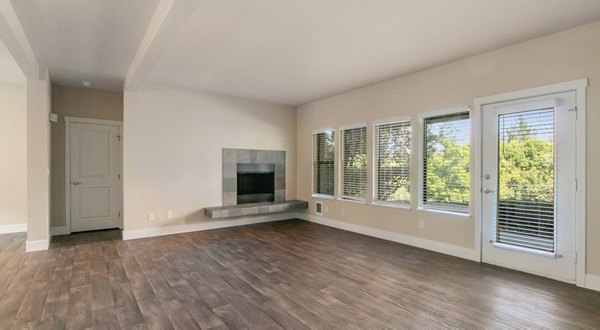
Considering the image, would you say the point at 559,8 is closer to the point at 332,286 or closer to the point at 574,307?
the point at 574,307

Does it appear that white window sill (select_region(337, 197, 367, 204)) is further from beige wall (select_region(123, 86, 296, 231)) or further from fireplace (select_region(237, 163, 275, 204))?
beige wall (select_region(123, 86, 296, 231))

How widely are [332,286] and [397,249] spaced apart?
5.67ft

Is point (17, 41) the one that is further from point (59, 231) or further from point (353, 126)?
point (353, 126)

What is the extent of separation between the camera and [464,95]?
3.99m

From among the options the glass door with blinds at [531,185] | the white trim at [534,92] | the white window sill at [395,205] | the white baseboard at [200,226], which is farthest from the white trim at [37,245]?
the white trim at [534,92]

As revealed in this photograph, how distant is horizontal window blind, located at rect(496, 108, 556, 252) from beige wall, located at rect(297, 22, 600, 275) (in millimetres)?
315

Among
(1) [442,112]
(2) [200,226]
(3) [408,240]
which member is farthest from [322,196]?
(1) [442,112]

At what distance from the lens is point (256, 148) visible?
6426mm

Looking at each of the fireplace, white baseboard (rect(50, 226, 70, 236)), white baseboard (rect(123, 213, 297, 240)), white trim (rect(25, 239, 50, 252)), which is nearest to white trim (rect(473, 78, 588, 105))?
the fireplace

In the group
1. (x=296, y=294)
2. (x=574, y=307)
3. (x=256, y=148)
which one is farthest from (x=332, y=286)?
(x=256, y=148)

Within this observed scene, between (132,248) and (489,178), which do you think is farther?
(132,248)

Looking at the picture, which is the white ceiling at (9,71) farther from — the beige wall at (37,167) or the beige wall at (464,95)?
the beige wall at (464,95)

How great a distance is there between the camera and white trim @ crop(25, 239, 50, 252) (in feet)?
13.8

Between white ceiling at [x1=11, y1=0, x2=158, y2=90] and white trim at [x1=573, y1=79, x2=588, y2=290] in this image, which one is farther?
white trim at [x1=573, y1=79, x2=588, y2=290]
